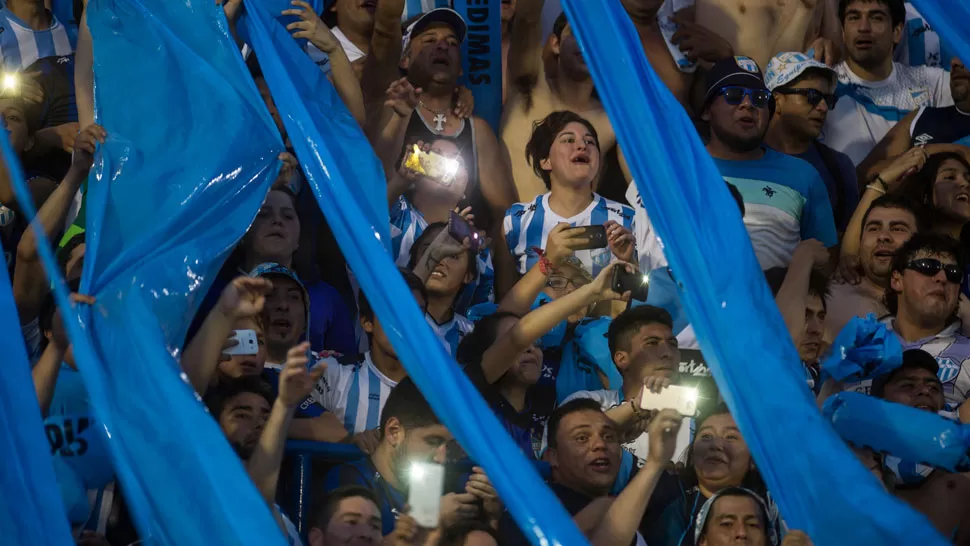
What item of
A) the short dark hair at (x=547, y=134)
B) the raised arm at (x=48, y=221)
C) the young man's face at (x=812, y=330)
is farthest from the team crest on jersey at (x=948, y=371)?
the raised arm at (x=48, y=221)

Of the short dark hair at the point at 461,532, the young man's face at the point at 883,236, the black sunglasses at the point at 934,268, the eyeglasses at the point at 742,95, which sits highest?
the eyeglasses at the point at 742,95

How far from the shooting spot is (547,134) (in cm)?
592

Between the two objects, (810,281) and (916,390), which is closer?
Result: (916,390)

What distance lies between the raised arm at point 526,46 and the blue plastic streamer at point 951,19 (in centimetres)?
145

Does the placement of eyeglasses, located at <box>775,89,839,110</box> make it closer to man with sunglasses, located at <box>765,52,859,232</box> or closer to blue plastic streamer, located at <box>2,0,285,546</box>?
man with sunglasses, located at <box>765,52,859,232</box>

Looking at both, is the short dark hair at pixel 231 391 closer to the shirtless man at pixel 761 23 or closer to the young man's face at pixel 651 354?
the young man's face at pixel 651 354

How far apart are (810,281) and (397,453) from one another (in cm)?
165

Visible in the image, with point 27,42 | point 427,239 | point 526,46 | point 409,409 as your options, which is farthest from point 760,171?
point 27,42

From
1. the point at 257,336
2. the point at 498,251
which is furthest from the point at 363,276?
the point at 498,251

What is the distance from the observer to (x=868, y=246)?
5992 millimetres

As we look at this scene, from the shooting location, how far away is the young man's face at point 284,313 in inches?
205

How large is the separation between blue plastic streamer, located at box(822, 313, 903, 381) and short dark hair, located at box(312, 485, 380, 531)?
1597 millimetres

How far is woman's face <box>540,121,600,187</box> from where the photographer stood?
583cm

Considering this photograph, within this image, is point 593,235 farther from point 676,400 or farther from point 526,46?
point 526,46
